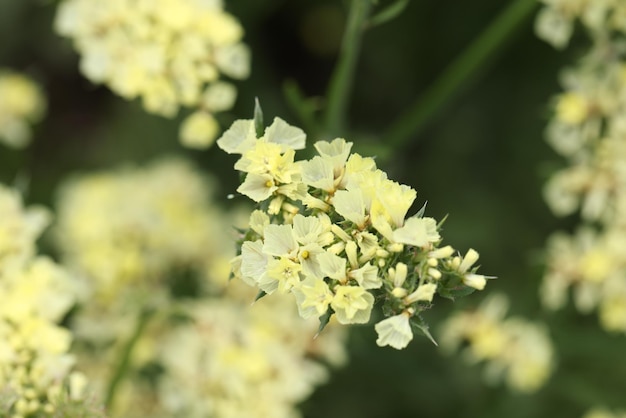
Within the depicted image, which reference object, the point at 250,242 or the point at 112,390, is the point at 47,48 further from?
the point at 250,242

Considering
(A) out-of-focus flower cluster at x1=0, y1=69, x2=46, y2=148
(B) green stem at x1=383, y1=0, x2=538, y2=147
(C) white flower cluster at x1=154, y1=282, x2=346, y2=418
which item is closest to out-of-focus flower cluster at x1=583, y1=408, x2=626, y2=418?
(C) white flower cluster at x1=154, y1=282, x2=346, y2=418

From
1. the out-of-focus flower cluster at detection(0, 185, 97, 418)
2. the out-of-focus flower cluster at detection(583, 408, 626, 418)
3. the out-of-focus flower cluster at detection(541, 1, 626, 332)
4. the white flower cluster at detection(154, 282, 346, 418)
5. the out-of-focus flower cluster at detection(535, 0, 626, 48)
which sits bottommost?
the out-of-focus flower cluster at detection(583, 408, 626, 418)

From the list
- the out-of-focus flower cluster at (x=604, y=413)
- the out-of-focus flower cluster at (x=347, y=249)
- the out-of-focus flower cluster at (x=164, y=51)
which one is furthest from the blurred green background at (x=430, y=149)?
the out-of-focus flower cluster at (x=347, y=249)

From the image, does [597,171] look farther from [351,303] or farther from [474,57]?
[351,303]

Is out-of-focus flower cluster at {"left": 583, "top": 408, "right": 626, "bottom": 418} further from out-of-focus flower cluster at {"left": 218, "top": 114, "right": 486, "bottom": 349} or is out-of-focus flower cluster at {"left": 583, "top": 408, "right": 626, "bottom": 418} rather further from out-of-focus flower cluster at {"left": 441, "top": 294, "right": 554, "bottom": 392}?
out-of-focus flower cluster at {"left": 218, "top": 114, "right": 486, "bottom": 349}

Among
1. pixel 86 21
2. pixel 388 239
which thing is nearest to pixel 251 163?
pixel 388 239

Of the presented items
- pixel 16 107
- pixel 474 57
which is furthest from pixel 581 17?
pixel 16 107
